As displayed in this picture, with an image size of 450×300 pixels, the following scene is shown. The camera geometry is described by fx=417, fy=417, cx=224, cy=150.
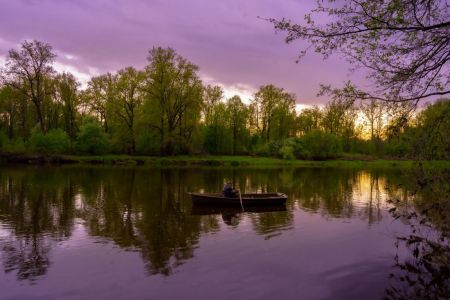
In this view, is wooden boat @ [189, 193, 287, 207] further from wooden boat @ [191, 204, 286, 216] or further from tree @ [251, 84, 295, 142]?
tree @ [251, 84, 295, 142]

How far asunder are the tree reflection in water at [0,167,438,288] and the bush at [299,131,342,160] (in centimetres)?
3971

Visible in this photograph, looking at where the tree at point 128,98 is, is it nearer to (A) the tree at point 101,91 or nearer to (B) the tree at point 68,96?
(A) the tree at point 101,91

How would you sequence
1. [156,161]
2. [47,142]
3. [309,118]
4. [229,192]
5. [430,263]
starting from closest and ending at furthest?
[430,263], [229,192], [47,142], [156,161], [309,118]

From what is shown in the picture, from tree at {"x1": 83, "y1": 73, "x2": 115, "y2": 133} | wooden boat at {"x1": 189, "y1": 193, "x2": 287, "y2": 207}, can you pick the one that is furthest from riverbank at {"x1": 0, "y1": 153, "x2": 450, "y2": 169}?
wooden boat at {"x1": 189, "y1": 193, "x2": 287, "y2": 207}

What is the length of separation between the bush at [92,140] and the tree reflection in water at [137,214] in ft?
86.0

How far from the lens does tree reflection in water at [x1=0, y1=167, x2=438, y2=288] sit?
1455 cm

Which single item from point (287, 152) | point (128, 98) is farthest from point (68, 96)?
point (287, 152)

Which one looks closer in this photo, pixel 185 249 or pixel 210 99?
pixel 185 249

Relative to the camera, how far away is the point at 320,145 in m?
78.2

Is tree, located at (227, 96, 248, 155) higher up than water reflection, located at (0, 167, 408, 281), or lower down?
higher up

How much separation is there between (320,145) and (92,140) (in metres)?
40.8

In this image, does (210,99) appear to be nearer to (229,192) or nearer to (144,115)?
(144,115)

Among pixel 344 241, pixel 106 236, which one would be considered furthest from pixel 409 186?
pixel 106 236

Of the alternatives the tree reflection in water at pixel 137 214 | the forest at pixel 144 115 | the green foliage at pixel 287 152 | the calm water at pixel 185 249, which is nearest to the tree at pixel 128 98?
the forest at pixel 144 115
